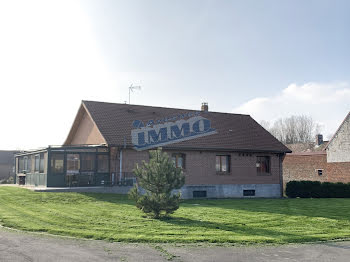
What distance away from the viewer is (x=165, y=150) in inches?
920

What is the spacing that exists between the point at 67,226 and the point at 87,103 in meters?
15.2

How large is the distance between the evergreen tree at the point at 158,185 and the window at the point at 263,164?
14.9 meters

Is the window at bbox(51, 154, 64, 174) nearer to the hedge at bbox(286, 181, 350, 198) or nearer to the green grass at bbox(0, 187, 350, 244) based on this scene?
the green grass at bbox(0, 187, 350, 244)

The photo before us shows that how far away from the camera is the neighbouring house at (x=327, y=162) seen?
3072 centimetres

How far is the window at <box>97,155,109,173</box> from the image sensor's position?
2224 centimetres

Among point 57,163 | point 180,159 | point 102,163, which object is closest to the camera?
point 57,163

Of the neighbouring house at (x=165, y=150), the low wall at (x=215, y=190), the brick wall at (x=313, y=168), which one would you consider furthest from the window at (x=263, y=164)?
the brick wall at (x=313, y=168)

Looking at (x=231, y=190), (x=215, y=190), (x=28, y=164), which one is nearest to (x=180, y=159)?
(x=215, y=190)

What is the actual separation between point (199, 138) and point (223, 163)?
101 inches

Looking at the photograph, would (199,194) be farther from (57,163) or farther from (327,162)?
(327,162)

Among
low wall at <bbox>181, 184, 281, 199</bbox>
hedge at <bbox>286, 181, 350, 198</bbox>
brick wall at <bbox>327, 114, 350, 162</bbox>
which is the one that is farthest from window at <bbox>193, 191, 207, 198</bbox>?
brick wall at <bbox>327, 114, 350, 162</bbox>

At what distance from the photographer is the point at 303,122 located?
72000mm

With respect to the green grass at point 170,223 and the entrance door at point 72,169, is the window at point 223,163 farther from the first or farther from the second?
the green grass at point 170,223

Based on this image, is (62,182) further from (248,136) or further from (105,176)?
(248,136)
